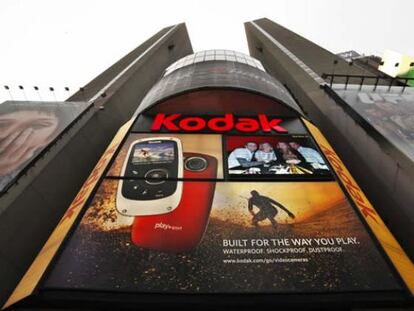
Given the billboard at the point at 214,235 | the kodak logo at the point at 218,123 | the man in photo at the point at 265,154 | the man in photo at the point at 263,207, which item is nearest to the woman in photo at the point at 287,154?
the billboard at the point at 214,235

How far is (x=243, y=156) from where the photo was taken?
48.1 ft

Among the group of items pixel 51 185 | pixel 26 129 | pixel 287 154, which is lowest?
pixel 51 185

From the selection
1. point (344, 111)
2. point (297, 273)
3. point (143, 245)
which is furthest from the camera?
point (344, 111)

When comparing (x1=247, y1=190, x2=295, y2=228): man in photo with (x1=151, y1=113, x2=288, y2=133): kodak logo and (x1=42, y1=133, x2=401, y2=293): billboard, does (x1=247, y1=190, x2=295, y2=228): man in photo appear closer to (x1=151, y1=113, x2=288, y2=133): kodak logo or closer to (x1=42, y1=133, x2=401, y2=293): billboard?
(x1=42, y1=133, x2=401, y2=293): billboard

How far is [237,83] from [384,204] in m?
10.4

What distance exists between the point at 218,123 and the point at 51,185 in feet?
29.1

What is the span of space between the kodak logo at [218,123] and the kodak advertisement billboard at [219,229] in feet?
4.28

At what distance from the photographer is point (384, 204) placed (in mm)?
14266

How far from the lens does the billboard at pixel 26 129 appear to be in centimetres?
1411

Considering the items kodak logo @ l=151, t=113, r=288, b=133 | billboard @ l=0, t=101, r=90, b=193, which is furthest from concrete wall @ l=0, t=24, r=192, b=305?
kodak logo @ l=151, t=113, r=288, b=133

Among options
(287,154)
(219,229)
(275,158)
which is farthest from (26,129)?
(287,154)

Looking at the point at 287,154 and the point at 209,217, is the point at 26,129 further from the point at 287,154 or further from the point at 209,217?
the point at 287,154

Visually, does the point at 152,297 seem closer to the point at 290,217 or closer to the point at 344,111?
the point at 290,217

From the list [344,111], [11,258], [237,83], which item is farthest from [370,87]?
[11,258]
